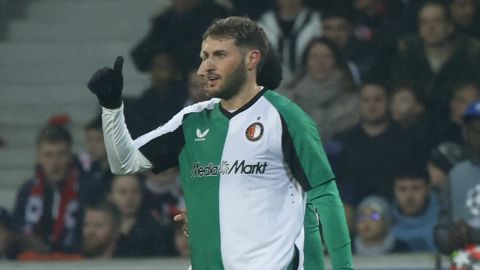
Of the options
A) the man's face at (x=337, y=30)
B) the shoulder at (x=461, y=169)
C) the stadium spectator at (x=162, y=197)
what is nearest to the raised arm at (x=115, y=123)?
the shoulder at (x=461, y=169)

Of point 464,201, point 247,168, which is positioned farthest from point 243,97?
point 464,201

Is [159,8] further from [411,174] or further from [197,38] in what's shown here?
[411,174]

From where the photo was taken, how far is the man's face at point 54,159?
915 centimetres

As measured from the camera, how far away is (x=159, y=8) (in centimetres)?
939

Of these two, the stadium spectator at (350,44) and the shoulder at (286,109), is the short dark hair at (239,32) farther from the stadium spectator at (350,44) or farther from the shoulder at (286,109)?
→ the stadium spectator at (350,44)

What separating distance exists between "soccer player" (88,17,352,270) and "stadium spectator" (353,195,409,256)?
13.1 feet

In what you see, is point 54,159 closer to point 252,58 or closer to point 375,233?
point 375,233

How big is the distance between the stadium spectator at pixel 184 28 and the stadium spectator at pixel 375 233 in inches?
63.6

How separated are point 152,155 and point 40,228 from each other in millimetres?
4306

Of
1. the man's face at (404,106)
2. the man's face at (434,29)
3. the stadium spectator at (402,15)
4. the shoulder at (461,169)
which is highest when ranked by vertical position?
the stadium spectator at (402,15)

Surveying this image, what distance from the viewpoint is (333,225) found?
15.2ft

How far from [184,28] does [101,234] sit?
153 centimetres

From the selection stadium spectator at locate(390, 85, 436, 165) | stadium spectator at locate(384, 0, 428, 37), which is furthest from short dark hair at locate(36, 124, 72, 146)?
stadium spectator at locate(384, 0, 428, 37)

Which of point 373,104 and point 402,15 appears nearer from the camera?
Answer: point 373,104
